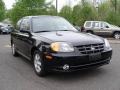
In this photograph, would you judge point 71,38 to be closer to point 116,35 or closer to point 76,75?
point 76,75

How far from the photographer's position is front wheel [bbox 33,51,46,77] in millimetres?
6273

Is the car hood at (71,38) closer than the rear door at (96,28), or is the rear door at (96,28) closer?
the car hood at (71,38)

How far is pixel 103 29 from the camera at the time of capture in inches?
861

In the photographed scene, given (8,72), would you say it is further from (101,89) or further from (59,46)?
(101,89)

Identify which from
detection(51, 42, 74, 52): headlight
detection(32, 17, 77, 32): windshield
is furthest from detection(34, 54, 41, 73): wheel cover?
detection(32, 17, 77, 32): windshield

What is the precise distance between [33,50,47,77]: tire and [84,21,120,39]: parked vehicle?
51.0 feet

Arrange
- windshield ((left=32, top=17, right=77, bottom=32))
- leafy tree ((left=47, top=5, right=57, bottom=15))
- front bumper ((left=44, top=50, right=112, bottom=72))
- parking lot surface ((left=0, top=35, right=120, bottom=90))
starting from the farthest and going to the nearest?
leafy tree ((left=47, top=5, right=57, bottom=15)) < windshield ((left=32, top=17, right=77, bottom=32)) < front bumper ((left=44, top=50, right=112, bottom=72)) < parking lot surface ((left=0, top=35, right=120, bottom=90))

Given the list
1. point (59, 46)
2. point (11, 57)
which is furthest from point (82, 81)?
point (11, 57)

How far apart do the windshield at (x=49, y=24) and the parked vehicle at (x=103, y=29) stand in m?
14.2

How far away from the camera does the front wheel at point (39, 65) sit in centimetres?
627

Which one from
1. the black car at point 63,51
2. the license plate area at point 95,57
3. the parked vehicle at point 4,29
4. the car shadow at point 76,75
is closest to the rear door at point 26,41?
the black car at point 63,51

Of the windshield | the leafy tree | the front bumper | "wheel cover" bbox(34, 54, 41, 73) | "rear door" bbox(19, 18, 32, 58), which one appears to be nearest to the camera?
the front bumper

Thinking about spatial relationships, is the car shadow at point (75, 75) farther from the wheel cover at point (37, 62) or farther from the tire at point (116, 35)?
the tire at point (116, 35)

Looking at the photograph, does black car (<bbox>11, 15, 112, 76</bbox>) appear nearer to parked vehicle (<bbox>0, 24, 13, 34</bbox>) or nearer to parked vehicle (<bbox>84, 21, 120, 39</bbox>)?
parked vehicle (<bbox>84, 21, 120, 39</bbox>)
